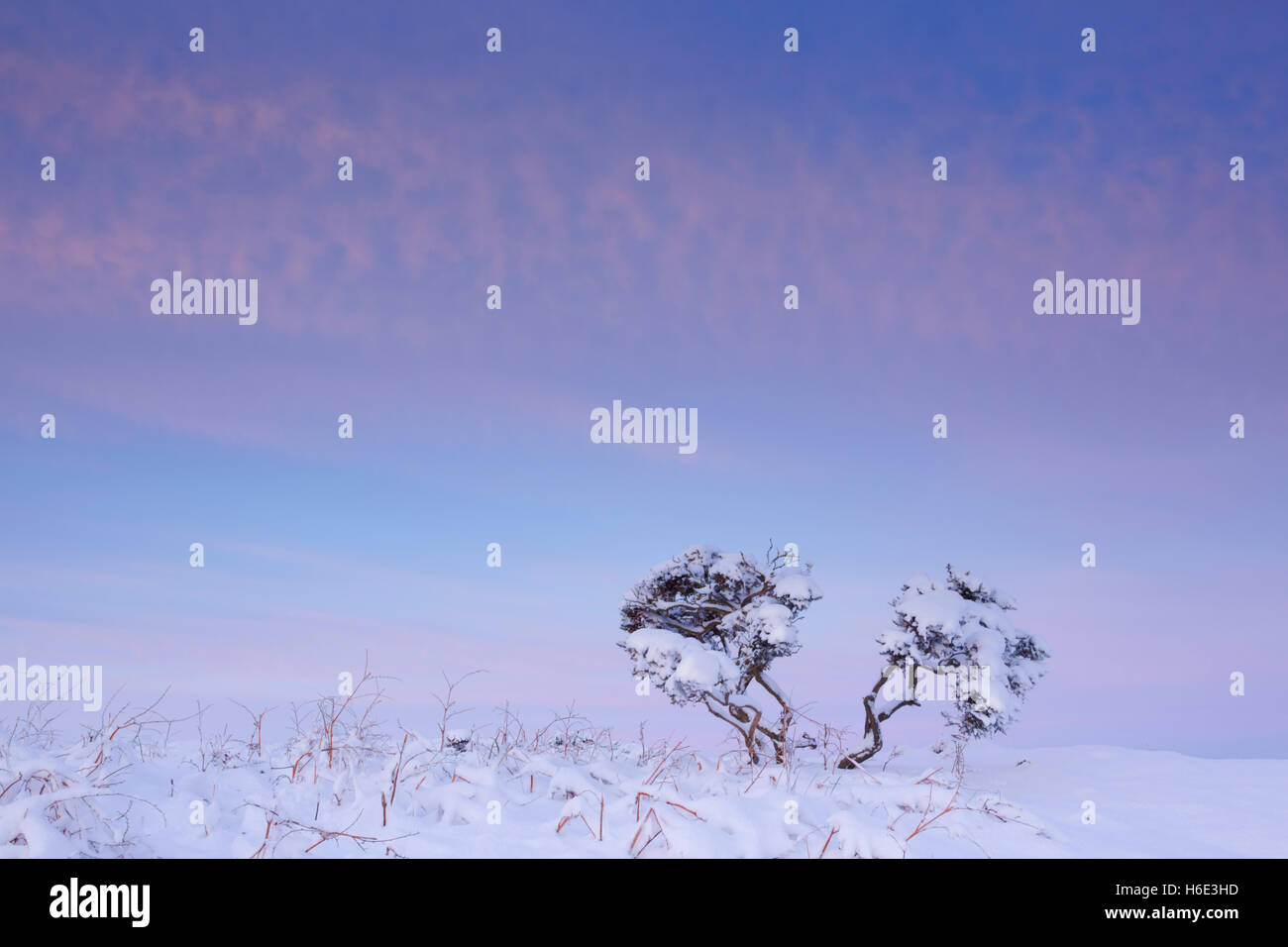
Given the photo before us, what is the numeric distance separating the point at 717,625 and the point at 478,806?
10200mm

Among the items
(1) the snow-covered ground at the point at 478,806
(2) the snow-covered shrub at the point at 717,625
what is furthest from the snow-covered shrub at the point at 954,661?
(1) the snow-covered ground at the point at 478,806

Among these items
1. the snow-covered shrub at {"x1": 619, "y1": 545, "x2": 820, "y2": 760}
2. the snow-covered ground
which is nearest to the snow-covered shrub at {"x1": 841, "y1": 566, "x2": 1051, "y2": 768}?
the snow-covered shrub at {"x1": 619, "y1": 545, "x2": 820, "y2": 760}

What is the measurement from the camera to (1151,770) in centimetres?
1254

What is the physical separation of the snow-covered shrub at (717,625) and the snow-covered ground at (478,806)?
540 cm

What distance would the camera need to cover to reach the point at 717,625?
14.5m

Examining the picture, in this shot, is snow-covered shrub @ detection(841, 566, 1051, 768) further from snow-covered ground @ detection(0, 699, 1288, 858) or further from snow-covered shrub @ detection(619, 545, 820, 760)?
snow-covered ground @ detection(0, 699, 1288, 858)

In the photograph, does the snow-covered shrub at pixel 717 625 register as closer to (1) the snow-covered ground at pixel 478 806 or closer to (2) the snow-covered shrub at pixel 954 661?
(2) the snow-covered shrub at pixel 954 661

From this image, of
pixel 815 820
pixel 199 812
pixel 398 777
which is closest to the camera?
pixel 199 812

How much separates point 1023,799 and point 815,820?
24.2 feet

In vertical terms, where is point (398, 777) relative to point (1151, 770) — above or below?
above
